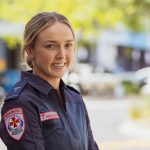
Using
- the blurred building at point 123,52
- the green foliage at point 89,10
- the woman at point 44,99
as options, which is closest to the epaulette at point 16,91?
the woman at point 44,99

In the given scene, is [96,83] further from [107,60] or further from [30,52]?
[30,52]

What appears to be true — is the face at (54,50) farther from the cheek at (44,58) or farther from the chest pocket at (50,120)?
the chest pocket at (50,120)

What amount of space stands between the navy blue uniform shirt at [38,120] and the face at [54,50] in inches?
2.5

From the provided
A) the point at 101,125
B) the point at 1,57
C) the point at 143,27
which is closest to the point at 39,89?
the point at 101,125

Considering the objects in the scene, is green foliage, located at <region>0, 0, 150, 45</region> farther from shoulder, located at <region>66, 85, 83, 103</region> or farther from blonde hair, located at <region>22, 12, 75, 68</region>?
blonde hair, located at <region>22, 12, 75, 68</region>

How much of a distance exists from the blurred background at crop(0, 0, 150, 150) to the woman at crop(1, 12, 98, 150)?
5.55ft

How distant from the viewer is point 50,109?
7.45ft

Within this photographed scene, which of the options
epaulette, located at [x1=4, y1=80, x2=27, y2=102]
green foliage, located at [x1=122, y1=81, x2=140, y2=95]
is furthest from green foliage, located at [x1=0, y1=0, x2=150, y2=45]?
Result: epaulette, located at [x1=4, y1=80, x2=27, y2=102]

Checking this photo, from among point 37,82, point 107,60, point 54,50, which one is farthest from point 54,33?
→ point 107,60

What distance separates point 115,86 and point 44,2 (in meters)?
9.52

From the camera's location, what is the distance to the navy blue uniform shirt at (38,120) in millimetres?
2176

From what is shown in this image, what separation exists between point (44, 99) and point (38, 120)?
12cm

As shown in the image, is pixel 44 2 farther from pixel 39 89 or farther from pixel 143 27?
pixel 39 89

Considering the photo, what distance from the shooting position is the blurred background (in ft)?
42.9
